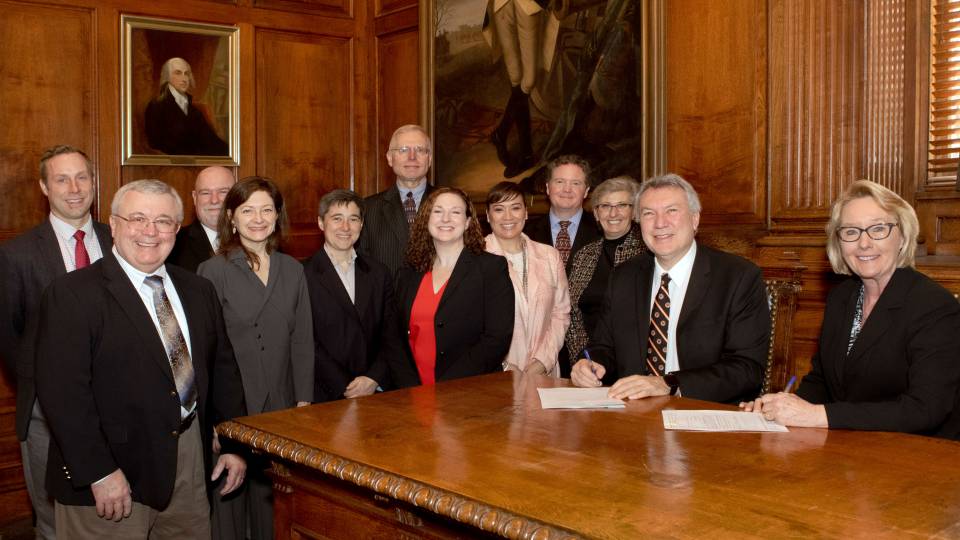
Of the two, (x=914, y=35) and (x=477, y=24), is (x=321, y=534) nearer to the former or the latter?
(x=914, y=35)

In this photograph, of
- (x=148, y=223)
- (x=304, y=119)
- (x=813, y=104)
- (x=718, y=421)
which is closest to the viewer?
(x=718, y=421)

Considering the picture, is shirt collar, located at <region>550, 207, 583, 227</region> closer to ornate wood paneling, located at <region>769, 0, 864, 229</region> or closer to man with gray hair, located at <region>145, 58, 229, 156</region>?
ornate wood paneling, located at <region>769, 0, 864, 229</region>

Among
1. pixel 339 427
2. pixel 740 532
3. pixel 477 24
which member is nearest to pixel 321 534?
pixel 339 427

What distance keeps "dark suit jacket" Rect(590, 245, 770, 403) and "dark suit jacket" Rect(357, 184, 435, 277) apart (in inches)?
76.2

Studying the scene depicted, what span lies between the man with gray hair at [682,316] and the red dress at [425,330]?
0.87 metres

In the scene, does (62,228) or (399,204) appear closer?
(62,228)

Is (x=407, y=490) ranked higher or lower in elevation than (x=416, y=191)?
lower

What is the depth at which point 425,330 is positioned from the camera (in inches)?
163

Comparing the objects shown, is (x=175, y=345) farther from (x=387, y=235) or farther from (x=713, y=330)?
(x=387, y=235)

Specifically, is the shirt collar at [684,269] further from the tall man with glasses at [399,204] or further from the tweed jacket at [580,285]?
the tall man with glasses at [399,204]

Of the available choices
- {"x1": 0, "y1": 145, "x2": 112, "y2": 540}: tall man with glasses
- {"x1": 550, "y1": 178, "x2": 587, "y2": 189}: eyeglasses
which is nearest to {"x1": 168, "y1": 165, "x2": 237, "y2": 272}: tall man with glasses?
{"x1": 0, "y1": 145, "x2": 112, "y2": 540}: tall man with glasses

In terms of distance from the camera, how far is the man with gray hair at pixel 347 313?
4.31 meters

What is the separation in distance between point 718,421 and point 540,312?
75.2 inches

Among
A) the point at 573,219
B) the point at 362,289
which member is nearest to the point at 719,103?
the point at 573,219
